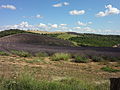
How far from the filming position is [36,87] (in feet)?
25.4

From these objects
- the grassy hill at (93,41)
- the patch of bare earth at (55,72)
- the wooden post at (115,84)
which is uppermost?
the wooden post at (115,84)

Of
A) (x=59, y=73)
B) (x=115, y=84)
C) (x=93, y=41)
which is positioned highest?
(x=115, y=84)

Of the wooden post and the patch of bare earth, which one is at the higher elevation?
the wooden post

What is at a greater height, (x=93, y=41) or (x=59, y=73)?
(x=59, y=73)

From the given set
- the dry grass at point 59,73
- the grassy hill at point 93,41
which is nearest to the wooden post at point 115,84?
the dry grass at point 59,73

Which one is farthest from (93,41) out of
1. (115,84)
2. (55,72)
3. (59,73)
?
(115,84)

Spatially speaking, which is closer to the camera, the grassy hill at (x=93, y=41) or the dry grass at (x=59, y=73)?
the dry grass at (x=59, y=73)

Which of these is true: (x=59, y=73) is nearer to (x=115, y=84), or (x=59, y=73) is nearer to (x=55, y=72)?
(x=55, y=72)

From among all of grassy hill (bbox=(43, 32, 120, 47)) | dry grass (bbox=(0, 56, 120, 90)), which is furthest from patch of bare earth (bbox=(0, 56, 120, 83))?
grassy hill (bbox=(43, 32, 120, 47))

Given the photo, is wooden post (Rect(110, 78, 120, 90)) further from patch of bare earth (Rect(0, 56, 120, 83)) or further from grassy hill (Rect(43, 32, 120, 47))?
grassy hill (Rect(43, 32, 120, 47))

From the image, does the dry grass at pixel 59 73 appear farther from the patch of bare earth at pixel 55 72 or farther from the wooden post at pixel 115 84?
the wooden post at pixel 115 84

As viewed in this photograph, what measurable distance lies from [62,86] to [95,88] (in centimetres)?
121

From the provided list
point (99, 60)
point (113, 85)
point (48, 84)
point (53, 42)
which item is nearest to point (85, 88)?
point (48, 84)

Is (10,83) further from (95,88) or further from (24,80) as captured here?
(95,88)
